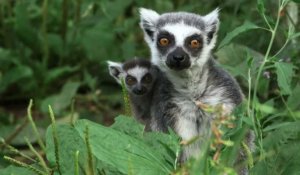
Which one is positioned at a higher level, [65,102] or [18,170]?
[18,170]

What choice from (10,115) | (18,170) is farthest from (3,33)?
(18,170)

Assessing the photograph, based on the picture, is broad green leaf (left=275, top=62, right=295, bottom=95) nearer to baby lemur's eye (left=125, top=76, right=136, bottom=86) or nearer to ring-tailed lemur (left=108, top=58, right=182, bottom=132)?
ring-tailed lemur (left=108, top=58, right=182, bottom=132)

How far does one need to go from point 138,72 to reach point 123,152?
223 centimetres

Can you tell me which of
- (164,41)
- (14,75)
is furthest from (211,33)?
(14,75)

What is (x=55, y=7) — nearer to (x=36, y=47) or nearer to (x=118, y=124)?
(x=36, y=47)

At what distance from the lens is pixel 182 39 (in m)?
4.84

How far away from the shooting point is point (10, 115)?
23.3ft

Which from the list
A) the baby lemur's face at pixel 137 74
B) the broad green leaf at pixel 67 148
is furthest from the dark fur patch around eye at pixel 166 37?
the broad green leaf at pixel 67 148

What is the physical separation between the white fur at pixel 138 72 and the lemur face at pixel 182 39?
1.07 ft

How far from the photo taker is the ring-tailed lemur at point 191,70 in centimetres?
460

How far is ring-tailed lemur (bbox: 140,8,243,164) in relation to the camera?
4.60m

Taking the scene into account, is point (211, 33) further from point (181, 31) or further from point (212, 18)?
point (181, 31)

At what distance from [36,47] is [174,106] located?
3.45 m

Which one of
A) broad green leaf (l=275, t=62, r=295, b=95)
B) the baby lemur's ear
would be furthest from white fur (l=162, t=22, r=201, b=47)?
broad green leaf (l=275, t=62, r=295, b=95)
